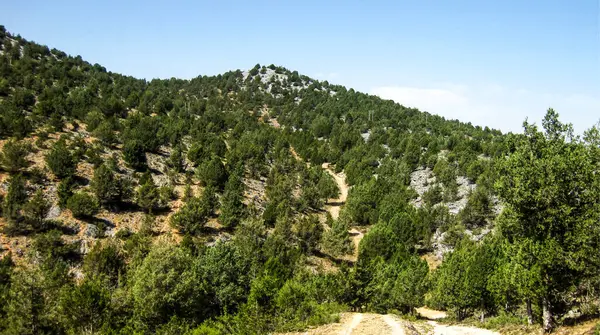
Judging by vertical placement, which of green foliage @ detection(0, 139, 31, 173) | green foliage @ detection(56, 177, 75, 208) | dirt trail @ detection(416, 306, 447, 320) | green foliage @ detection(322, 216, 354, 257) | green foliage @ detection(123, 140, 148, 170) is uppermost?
green foliage @ detection(123, 140, 148, 170)

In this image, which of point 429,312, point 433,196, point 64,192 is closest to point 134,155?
point 64,192

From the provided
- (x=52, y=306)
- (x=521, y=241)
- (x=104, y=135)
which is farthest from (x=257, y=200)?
(x=521, y=241)

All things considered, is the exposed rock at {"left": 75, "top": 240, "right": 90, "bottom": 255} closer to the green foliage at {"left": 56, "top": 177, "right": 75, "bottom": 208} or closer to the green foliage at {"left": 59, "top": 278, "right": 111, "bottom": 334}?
the green foliage at {"left": 56, "top": 177, "right": 75, "bottom": 208}

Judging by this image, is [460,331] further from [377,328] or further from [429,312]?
[429,312]

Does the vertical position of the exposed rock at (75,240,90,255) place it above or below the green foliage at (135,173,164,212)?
below

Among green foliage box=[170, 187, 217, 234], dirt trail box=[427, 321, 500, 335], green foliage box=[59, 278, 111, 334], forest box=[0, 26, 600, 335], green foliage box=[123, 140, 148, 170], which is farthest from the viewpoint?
green foliage box=[123, 140, 148, 170]

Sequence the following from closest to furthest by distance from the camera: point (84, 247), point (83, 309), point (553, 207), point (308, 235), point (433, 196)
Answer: point (553, 207)
point (83, 309)
point (84, 247)
point (308, 235)
point (433, 196)

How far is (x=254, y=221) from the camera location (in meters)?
51.1

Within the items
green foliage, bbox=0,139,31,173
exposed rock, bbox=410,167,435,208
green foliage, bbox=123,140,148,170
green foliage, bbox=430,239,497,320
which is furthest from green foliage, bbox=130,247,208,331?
exposed rock, bbox=410,167,435,208

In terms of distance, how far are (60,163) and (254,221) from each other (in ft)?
88.4

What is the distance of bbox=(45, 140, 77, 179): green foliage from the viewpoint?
4766 cm

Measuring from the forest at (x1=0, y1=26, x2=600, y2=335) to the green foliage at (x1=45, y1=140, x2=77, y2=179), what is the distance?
0.75 feet

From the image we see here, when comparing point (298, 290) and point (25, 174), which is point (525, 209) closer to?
point (298, 290)

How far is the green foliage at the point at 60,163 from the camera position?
47.7 meters
